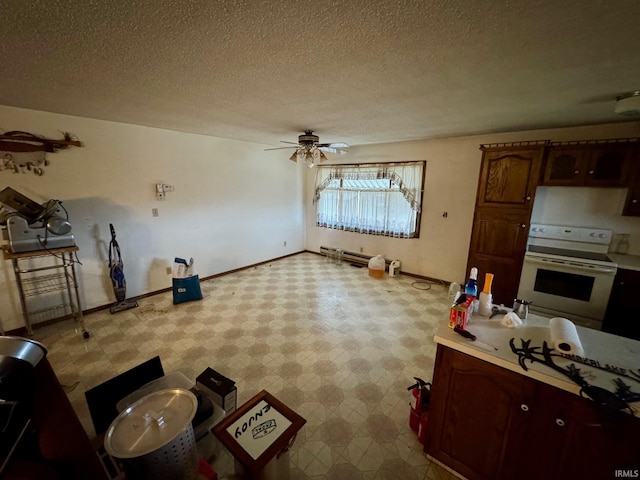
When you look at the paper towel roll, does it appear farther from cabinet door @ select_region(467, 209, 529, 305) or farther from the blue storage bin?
the blue storage bin

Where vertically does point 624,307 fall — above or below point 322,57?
below

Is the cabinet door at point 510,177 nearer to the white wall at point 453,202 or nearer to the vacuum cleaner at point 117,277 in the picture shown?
the white wall at point 453,202

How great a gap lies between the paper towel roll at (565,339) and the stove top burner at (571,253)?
225 cm

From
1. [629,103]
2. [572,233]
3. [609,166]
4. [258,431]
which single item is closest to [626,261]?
[572,233]

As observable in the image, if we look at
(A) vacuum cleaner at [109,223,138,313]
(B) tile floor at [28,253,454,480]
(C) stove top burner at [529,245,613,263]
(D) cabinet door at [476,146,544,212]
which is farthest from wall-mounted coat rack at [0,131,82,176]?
(C) stove top burner at [529,245,613,263]

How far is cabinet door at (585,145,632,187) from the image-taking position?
264 cm

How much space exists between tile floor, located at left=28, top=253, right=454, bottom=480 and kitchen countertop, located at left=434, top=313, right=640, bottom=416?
62 centimetres

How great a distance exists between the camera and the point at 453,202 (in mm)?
4012

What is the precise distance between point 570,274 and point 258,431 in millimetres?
3525

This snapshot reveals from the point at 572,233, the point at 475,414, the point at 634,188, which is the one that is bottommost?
the point at 475,414

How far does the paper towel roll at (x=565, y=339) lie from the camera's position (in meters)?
1.19

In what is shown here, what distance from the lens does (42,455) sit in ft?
2.10

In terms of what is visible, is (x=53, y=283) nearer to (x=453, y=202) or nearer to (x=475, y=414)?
(x=475, y=414)

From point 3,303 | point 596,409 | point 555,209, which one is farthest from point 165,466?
point 555,209
